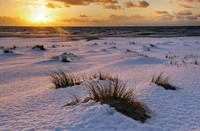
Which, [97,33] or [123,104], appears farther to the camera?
[97,33]

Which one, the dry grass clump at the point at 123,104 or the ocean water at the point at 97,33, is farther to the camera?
the ocean water at the point at 97,33

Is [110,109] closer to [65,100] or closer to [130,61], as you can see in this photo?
[65,100]

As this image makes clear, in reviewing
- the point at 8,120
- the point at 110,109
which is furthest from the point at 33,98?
the point at 110,109

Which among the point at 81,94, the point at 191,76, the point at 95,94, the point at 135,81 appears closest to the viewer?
the point at 95,94

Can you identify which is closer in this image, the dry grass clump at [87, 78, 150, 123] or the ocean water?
the dry grass clump at [87, 78, 150, 123]

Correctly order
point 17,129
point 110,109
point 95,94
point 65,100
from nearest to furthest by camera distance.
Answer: point 17,129
point 110,109
point 95,94
point 65,100

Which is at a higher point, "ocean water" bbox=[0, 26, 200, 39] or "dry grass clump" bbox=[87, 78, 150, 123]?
"dry grass clump" bbox=[87, 78, 150, 123]

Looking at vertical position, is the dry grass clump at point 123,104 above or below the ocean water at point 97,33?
above

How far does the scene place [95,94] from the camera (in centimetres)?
483

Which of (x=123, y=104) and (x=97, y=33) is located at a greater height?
(x=123, y=104)

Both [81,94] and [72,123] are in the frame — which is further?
[81,94]

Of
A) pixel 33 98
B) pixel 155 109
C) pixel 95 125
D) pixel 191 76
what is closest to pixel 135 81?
pixel 191 76

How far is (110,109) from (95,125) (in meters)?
0.46

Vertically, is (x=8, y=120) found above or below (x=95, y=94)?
below
